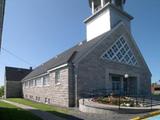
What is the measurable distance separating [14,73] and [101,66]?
3208cm

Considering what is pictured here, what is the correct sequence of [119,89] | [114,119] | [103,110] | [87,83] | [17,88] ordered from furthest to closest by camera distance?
[17,88]
[119,89]
[87,83]
[103,110]
[114,119]

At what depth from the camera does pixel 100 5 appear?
91.8 ft

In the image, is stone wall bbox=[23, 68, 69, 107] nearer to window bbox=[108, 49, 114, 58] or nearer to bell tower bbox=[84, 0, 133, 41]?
window bbox=[108, 49, 114, 58]

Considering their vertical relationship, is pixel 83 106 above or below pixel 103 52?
below

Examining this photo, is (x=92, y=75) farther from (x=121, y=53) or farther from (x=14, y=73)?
(x=14, y=73)

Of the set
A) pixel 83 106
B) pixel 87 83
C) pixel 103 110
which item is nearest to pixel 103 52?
pixel 87 83

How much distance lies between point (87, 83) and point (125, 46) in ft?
25.4

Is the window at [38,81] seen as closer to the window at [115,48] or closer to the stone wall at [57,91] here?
the stone wall at [57,91]

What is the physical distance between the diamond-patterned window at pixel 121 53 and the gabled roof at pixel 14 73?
2895cm

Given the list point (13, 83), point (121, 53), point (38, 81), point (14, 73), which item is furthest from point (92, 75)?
point (14, 73)

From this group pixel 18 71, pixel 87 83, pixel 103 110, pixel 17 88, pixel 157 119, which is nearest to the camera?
pixel 157 119

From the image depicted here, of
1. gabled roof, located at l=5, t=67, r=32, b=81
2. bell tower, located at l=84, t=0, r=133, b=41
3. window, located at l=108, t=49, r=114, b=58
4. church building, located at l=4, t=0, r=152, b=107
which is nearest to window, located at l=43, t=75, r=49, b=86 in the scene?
church building, located at l=4, t=0, r=152, b=107

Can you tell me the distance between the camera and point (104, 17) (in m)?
25.9

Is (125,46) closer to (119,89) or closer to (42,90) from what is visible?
(119,89)
